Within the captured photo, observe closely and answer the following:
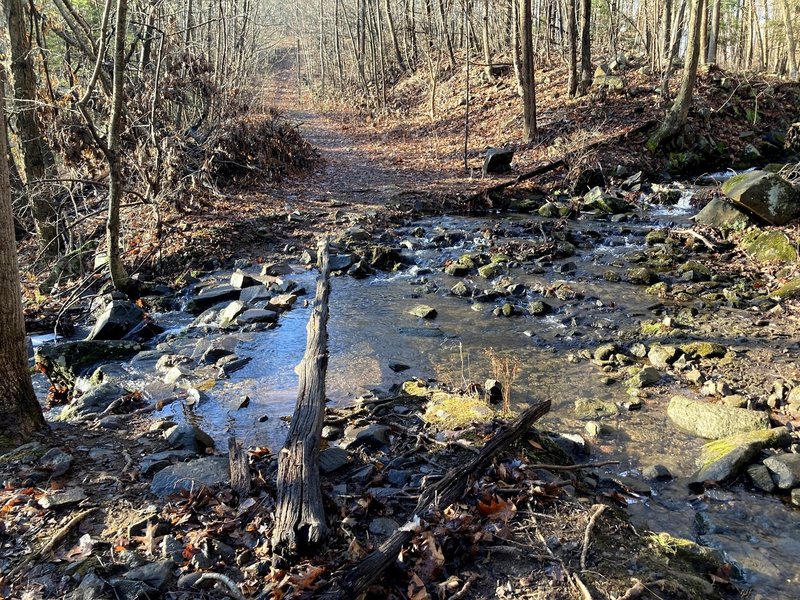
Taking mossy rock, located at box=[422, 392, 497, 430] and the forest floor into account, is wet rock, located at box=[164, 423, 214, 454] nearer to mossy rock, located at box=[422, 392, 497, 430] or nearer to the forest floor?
the forest floor

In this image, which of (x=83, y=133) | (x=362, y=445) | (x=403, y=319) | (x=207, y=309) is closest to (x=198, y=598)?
(x=362, y=445)

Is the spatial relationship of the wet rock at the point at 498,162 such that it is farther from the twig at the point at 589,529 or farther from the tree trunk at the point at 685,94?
the twig at the point at 589,529

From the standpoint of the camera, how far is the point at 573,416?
562 centimetres

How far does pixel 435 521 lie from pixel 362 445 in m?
1.34

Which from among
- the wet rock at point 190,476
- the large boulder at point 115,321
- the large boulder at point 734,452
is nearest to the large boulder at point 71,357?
the large boulder at point 115,321

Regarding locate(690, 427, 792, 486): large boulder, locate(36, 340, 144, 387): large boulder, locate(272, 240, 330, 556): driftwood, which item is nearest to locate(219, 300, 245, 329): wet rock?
locate(36, 340, 144, 387): large boulder

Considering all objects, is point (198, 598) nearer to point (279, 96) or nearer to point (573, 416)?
point (573, 416)

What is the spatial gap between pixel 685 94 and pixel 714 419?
12.4 meters

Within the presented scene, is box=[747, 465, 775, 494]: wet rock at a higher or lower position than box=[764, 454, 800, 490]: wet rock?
lower

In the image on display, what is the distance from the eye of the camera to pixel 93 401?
18.8 ft

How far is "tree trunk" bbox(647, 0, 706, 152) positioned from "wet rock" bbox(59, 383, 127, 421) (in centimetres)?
1456

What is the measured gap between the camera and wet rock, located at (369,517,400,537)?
132 inches

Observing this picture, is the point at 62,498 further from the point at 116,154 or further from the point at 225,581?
the point at 116,154

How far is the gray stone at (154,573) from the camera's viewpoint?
2.92m
